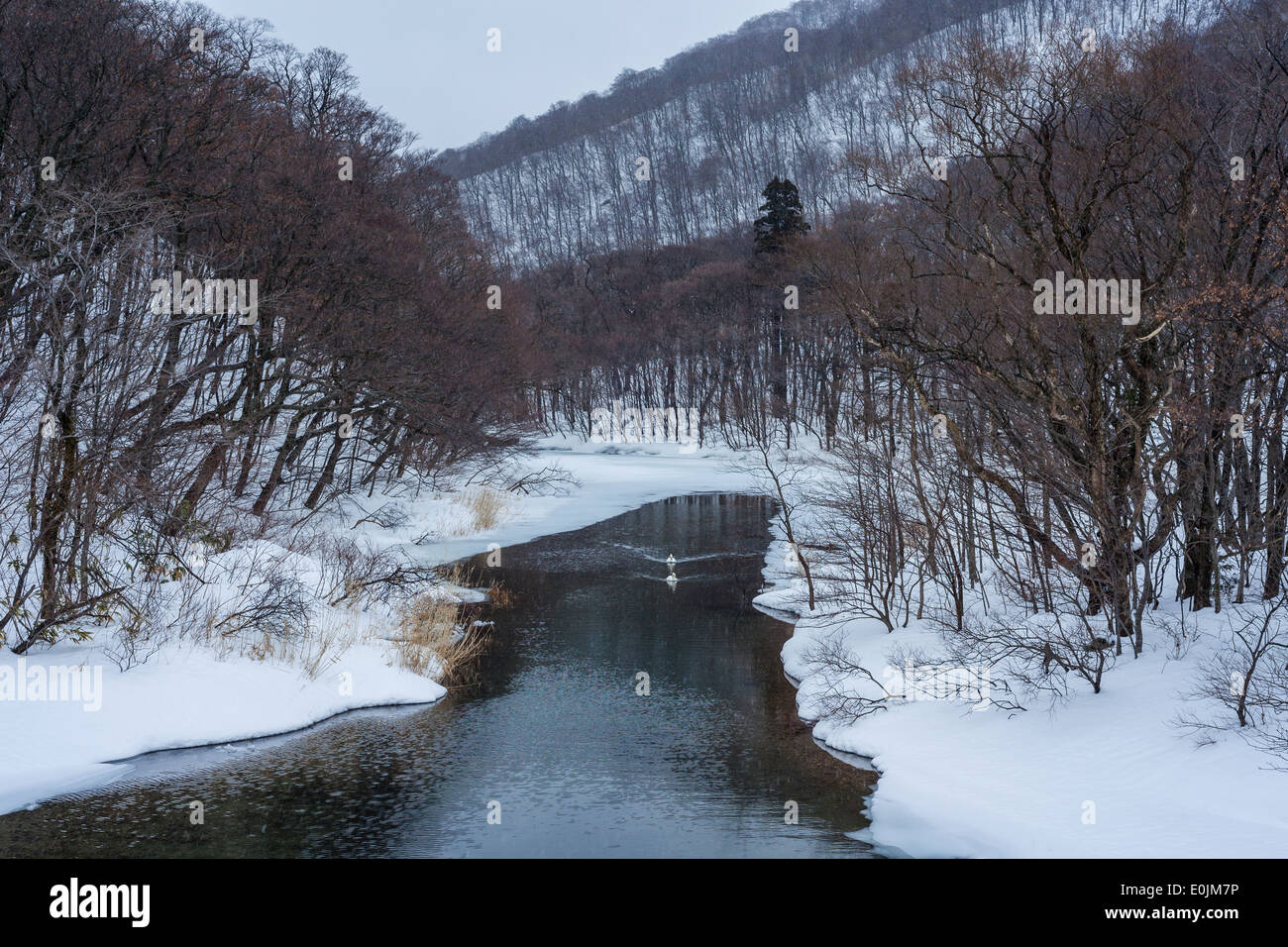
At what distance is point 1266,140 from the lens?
39.8 ft

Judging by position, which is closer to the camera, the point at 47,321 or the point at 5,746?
the point at 5,746

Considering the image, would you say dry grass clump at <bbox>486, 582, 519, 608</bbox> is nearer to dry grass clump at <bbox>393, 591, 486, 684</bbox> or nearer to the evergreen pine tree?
dry grass clump at <bbox>393, 591, 486, 684</bbox>

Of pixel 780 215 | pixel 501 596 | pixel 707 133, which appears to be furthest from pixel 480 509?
pixel 707 133

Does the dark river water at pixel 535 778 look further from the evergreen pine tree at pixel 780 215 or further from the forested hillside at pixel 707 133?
the forested hillside at pixel 707 133

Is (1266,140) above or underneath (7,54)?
underneath

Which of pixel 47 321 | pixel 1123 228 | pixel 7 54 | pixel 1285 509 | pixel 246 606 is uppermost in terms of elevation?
pixel 7 54

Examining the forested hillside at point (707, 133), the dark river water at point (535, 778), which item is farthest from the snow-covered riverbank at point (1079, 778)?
the forested hillside at point (707, 133)

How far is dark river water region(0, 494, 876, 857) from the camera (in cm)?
888

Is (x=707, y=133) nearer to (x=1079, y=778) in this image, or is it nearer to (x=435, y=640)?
(x=435, y=640)
